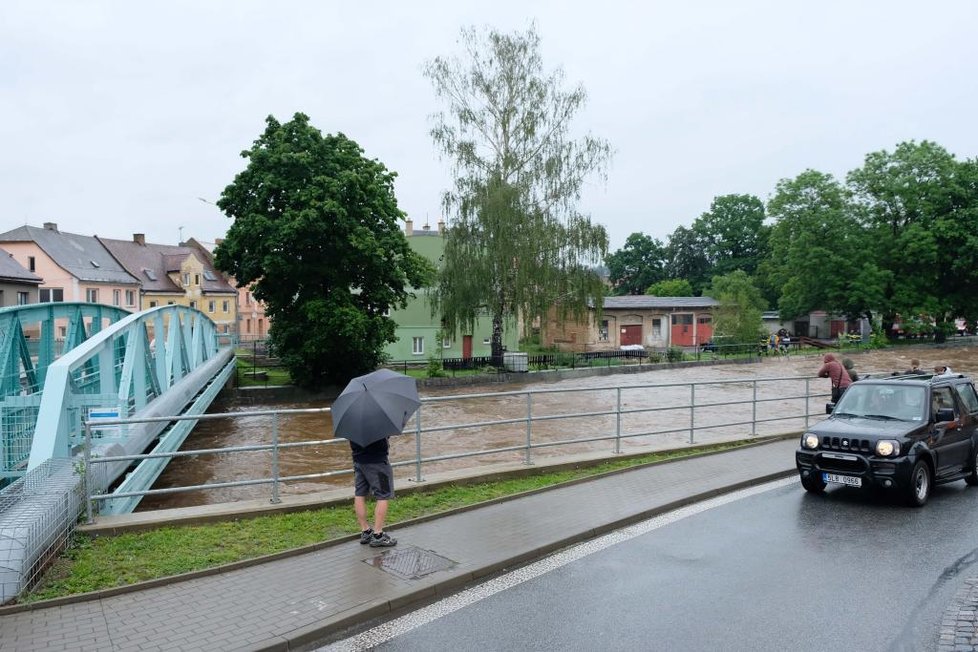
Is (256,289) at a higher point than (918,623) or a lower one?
higher

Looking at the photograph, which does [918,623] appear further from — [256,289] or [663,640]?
[256,289]

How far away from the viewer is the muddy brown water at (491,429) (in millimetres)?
13961

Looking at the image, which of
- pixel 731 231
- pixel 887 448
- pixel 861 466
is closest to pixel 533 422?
pixel 861 466

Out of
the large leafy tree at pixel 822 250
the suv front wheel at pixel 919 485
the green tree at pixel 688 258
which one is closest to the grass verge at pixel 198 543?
the suv front wheel at pixel 919 485

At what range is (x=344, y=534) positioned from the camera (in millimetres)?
7117

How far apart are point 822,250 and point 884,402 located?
181ft

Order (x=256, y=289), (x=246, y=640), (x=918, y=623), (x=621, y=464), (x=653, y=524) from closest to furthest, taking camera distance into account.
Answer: (x=246, y=640), (x=918, y=623), (x=653, y=524), (x=621, y=464), (x=256, y=289)

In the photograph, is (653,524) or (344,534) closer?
(344,534)

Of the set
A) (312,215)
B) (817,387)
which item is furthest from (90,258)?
(817,387)

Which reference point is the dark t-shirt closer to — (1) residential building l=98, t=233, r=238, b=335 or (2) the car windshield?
(2) the car windshield

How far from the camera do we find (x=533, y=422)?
71.3 ft

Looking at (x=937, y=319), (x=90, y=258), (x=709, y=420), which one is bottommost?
(x=709, y=420)

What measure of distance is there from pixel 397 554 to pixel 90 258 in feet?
230

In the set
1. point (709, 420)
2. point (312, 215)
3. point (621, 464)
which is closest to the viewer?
point (621, 464)
